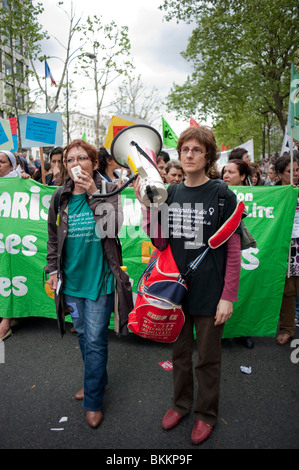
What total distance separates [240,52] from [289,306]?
47.1ft

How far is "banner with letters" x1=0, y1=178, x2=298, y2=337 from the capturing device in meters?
3.34

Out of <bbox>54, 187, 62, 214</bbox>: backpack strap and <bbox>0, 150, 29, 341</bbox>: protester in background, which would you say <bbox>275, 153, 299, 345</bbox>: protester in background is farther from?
<bbox>0, 150, 29, 341</bbox>: protester in background

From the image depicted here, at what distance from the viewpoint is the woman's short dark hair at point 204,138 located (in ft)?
6.59

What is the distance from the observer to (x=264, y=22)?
12.7 meters

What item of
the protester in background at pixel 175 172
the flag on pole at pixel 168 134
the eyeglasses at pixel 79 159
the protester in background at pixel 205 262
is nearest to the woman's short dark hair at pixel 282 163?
the protester in background at pixel 175 172

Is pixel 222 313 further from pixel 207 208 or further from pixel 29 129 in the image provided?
pixel 29 129

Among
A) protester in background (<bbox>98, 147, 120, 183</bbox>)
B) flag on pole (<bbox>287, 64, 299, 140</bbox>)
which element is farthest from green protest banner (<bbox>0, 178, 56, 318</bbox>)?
flag on pole (<bbox>287, 64, 299, 140</bbox>)

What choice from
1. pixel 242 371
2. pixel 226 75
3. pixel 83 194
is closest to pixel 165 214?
pixel 83 194

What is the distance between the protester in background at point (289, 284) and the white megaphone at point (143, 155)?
7.08 ft

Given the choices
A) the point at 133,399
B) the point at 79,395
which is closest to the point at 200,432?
the point at 133,399

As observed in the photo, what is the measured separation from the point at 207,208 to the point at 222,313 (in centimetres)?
65

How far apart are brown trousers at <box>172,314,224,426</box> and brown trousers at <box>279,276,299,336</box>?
66.5 inches
